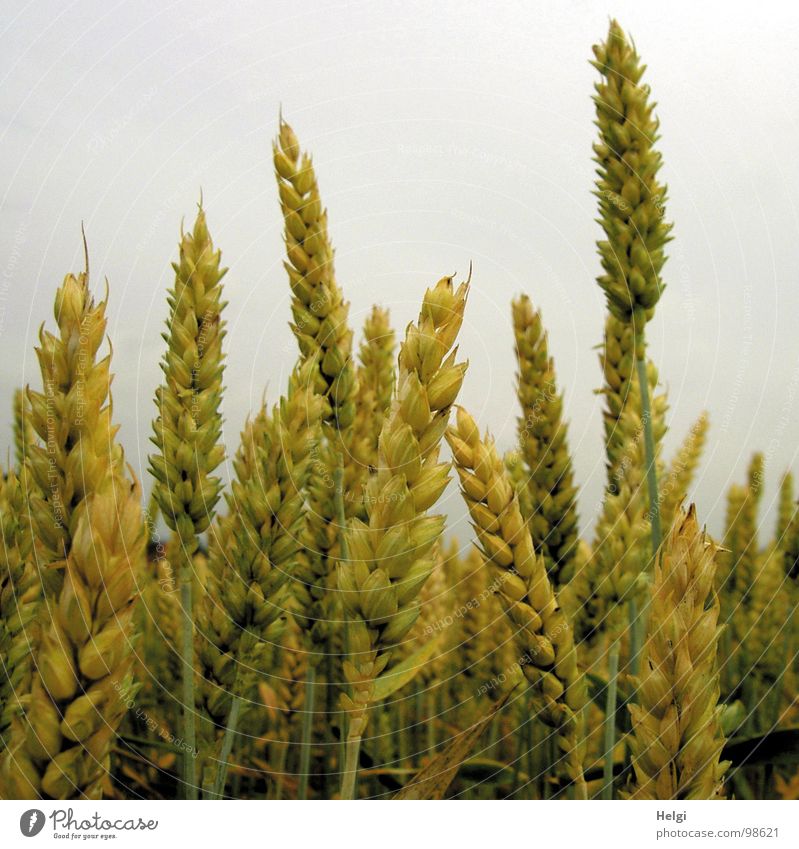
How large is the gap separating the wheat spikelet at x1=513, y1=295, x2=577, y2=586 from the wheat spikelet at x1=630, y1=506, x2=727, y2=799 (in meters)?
0.43

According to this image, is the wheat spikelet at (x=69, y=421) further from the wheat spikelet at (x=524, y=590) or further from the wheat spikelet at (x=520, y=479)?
the wheat spikelet at (x=520, y=479)

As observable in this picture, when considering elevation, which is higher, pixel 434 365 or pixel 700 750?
pixel 434 365

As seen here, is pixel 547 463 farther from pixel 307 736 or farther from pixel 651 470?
pixel 307 736

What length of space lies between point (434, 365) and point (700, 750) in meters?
0.46

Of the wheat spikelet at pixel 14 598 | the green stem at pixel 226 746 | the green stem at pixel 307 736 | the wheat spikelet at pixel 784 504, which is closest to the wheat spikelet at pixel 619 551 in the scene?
the green stem at pixel 307 736

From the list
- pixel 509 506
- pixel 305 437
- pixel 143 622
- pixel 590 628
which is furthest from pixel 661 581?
pixel 143 622

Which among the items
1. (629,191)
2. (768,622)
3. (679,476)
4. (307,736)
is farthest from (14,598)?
(768,622)

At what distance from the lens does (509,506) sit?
68 centimetres

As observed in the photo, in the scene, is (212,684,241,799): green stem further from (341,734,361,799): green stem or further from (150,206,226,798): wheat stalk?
(341,734,361,799): green stem
